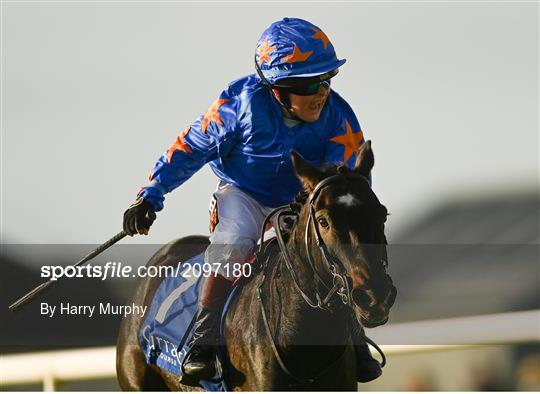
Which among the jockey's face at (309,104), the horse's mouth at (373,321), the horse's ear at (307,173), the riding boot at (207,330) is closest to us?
the horse's mouth at (373,321)

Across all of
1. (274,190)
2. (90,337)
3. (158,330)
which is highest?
(274,190)

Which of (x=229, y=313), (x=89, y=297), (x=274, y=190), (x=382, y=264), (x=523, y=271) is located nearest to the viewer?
(x=382, y=264)

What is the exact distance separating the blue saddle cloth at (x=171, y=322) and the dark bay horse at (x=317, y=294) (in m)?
0.28

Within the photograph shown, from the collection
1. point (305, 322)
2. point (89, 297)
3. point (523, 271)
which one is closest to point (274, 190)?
point (305, 322)

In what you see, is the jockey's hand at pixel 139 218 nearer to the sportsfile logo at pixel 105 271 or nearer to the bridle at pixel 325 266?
the sportsfile logo at pixel 105 271

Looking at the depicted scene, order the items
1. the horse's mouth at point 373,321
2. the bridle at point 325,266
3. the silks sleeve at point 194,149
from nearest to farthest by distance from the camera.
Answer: the horse's mouth at point 373,321, the bridle at point 325,266, the silks sleeve at point 194,149

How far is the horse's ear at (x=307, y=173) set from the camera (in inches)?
183

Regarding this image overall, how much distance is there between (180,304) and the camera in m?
5.50

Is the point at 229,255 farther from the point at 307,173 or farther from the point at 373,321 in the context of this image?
the point at 373,321

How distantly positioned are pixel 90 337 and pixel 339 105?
2308 mm

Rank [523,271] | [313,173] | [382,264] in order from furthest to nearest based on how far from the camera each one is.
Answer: [523,271] < [313,173] < [382,264]

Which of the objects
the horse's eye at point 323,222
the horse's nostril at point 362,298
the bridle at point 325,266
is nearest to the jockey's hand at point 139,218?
the bridle at point 325,266

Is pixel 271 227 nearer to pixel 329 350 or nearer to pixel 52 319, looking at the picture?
pixel 329 350

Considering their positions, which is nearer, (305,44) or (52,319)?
(305,44)
